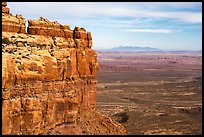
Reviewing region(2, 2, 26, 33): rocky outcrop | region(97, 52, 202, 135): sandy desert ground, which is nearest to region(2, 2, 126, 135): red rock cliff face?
region(2, 2, 26, 33): rocky outcrop

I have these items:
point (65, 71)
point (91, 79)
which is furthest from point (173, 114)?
point (65, 71)

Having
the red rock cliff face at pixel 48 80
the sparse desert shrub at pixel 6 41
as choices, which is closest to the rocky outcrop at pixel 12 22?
the red rock cliff face at pixel 48 80

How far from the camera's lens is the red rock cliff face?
23906 mm

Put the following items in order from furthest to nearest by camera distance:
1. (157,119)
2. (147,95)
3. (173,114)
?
(147,95), (173,114), (157,119)

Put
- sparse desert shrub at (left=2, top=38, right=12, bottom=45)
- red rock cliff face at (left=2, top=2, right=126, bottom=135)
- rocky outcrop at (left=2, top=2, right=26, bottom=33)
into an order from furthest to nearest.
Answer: rocky outcrop at (left=2, top=2, right=26, bottom=33)
sparse desert shrub at (left=2, top=38, right=12, bottom=45)
red rock cliff face at (left=2, top=2, right=126, bottom=135)

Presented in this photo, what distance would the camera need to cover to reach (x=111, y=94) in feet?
306

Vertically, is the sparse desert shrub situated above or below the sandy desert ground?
above

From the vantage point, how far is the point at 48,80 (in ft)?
85.9

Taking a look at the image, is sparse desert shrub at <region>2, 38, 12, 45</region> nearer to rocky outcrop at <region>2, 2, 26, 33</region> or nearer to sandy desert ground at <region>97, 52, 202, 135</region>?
rocky outcrop at <region>2, 2, 26, 33</region>

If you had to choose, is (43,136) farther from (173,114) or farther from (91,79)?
(173,114)

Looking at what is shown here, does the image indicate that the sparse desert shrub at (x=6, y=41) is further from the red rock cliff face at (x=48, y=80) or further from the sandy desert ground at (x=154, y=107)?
the sandy desert ground at (x=154, y=107)

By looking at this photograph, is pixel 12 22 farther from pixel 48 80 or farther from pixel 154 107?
pixel 154 107

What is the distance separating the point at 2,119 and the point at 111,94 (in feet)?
232

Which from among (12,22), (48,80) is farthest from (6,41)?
(48,80)
